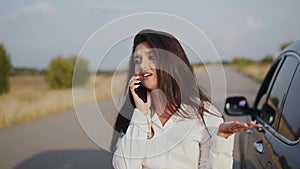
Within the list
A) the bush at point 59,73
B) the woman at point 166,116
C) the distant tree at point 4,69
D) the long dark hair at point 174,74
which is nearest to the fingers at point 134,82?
the woman at point 166,116

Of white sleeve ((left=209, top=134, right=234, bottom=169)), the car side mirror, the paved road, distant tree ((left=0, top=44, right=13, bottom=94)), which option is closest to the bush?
distant tree ((left=0, top=44, right=13, bottom=94))

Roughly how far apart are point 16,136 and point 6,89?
19178mm

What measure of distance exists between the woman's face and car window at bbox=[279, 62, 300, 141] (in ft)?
2.69

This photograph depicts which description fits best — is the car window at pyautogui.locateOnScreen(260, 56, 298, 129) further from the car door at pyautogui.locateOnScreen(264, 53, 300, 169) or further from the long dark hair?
the long dark hair

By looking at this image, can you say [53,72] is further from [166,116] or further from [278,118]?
[166,116]

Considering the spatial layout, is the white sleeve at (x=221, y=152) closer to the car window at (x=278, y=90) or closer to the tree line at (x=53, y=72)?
the car window at (x=278, y=90)

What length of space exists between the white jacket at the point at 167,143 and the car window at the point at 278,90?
95 centimetres

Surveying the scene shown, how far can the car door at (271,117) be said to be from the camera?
2694 mm

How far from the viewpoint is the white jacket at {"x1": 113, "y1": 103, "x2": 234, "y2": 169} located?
2.19 meters

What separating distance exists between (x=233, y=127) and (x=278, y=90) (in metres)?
1.54

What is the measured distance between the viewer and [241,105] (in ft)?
13.3

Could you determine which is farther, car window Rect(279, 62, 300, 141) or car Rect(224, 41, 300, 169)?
car window Rect(279, 62, 300, 141)

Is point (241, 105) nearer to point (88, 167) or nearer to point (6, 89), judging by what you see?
point (88, 167)

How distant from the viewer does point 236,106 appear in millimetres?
4039
